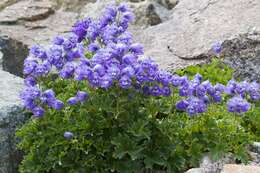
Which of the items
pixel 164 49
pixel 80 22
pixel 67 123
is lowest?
pixel 164 49

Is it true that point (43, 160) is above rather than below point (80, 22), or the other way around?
below

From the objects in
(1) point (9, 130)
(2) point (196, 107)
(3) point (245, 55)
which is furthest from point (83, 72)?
(3) point (245, 55)

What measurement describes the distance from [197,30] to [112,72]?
2622 millimetres

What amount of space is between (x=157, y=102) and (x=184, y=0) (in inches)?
120

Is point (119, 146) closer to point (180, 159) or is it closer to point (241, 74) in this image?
point (180, 159)

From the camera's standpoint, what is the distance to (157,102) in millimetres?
4207

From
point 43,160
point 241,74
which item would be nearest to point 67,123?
point 43,160

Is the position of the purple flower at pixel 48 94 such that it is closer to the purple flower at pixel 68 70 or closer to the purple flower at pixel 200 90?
the purple flower at pixel 68 70

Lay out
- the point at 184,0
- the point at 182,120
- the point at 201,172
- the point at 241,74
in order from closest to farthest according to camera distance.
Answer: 1. the point at 201,172
2. the point at 182,120
3. the point at 241,74
4. the point at 184,0

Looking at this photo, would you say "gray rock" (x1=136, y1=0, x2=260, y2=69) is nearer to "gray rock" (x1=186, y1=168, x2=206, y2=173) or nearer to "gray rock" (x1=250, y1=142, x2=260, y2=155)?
"gray rock" (x1=250, y1=142, x2=260, y2=155)

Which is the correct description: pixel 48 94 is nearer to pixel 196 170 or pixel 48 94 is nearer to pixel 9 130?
pixel 9 130

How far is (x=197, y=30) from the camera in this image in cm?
634

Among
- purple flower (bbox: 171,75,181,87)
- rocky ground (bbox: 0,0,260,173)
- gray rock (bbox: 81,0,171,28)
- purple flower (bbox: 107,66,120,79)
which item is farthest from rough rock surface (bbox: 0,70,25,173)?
gray rock (bbox: 81,0,171,28)

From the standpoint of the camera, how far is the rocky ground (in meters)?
4.94
